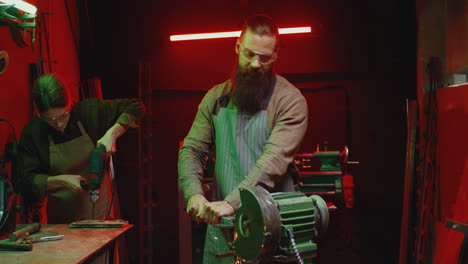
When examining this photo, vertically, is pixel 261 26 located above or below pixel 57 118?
above

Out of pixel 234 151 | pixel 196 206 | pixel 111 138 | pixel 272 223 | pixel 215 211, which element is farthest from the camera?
pixel 111 138

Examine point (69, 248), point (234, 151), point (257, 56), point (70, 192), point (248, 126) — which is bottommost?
point (69, 248)

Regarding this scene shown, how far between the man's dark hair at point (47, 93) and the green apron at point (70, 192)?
0.96 ft

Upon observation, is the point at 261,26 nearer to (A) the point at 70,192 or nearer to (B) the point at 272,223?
(B) the point at 272,223

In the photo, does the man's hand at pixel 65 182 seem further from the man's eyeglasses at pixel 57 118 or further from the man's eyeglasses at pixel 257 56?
the man's eyeglasses at pixel 257 56

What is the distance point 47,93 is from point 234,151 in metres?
Answer: 1.24

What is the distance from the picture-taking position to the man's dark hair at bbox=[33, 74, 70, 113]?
2.63 metres

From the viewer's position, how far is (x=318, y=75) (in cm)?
468

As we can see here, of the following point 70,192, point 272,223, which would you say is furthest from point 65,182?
point 272,223

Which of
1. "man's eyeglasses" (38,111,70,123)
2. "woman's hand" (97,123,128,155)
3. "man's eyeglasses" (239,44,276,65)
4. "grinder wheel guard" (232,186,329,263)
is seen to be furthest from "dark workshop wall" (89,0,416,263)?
"grinder wheel guard" (232,186,329,263)

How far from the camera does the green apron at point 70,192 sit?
2.84m

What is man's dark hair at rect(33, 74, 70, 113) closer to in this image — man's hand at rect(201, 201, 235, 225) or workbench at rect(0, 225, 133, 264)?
workbench at rect(0, 225, 133, 264)

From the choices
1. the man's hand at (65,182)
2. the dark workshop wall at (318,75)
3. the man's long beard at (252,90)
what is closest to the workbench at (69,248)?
the man's hand at (65,182)

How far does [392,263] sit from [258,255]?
359 cm
